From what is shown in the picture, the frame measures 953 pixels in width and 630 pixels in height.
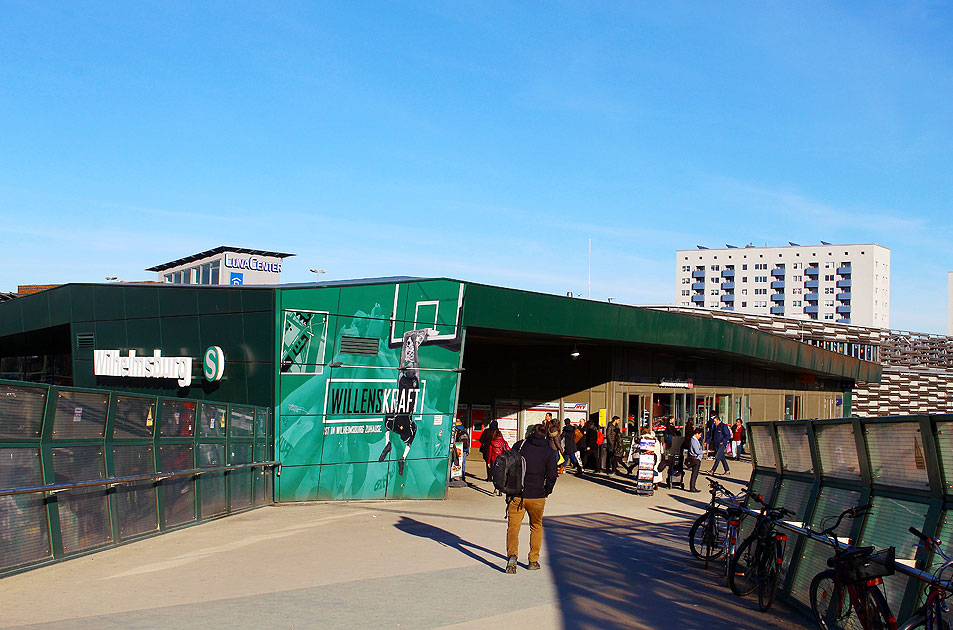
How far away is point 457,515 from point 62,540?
7.61m

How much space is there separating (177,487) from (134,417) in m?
1.61

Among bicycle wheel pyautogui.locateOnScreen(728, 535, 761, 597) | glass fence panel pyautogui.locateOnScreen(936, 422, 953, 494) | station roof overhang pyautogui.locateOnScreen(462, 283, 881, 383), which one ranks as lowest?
bicycle wheel pyautogui.locateOnScreen(728, 535, 761, 597)

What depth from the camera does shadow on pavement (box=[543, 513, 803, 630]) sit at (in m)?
8.45

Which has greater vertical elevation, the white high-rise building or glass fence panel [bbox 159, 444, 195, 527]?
the white high-rise building

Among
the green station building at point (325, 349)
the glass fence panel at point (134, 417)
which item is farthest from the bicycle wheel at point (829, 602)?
the green station building at point (325, 349)

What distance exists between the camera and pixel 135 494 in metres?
11.6

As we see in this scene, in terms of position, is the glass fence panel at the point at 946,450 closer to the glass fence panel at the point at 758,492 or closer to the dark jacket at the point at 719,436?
the glass fence panel at the point at 758,492

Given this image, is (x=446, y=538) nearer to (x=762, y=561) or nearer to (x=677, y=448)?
(x=762, y=561)

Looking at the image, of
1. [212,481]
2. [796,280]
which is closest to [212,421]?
[212,481]

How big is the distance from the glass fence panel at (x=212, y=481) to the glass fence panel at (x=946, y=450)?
392 inches

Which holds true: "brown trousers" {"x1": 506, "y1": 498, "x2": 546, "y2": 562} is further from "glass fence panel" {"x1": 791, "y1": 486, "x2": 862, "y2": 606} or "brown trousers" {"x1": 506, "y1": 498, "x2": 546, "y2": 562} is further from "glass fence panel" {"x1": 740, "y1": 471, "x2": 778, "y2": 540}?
"glass fence panel" {"x1": 791, "y1": 486, "x2": 862, "y2": 606}

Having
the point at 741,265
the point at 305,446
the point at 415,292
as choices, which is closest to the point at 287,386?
the point at 305,446

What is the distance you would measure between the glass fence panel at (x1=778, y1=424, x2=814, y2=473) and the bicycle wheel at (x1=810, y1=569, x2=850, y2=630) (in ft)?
6.90

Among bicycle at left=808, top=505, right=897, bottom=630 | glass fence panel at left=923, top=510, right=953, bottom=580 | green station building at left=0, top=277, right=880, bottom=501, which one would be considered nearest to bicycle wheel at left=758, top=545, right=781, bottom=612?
bicycle at left=808, top=505, right=897, bottom=630
